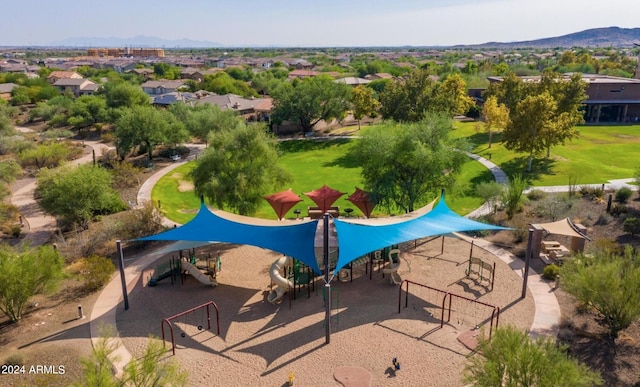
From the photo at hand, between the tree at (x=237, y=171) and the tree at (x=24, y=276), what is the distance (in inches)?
388

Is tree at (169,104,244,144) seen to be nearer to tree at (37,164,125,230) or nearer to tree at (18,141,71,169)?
tree at (18,141,71,169)

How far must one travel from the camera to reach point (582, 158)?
4803 centimetres

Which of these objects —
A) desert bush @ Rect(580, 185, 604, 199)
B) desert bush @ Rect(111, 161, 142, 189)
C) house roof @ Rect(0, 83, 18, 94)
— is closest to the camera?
desert bush @ Rect(580, 185, 604, 199)

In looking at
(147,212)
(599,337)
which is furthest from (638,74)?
(147,212)

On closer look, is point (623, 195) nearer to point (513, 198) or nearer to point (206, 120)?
point (513, 198)

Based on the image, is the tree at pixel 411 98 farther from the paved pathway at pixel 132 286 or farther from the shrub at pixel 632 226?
the shrub at pixel 632 226

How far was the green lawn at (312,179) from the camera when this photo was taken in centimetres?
3525

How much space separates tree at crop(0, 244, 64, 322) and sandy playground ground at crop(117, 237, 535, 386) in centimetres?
333

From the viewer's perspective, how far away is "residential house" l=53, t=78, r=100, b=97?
10088 centimetres

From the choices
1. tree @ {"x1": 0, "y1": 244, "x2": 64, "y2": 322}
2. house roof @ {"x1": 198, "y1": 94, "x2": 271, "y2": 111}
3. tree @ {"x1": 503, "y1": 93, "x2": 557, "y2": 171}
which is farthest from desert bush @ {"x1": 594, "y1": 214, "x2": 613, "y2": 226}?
house roof @ {"x1": 198, "y1": 94, "x2": 271, "y2": 111}

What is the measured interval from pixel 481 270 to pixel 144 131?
4196cm

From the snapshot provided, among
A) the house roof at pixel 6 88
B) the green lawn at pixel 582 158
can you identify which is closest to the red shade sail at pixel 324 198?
the green lawn at pixel 582 158

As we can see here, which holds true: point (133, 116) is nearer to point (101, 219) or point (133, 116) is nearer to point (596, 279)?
point (101, 219)

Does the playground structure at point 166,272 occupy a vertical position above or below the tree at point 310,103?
below
